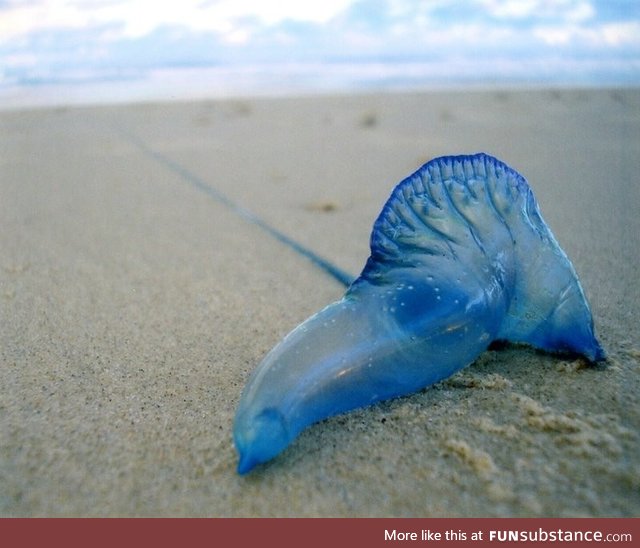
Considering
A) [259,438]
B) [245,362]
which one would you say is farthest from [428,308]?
[245,362]

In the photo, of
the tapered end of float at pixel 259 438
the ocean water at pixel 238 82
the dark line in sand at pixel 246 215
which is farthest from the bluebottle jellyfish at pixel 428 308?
the ocean water at pixel 238 82

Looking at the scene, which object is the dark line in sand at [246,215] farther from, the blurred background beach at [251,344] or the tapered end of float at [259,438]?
the tapered end of float at [259,438]

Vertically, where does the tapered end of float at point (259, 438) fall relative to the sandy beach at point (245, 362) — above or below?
above

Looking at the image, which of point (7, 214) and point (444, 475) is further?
point (7, 214)

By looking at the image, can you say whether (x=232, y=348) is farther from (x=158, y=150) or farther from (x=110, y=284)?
(x=158, y=150)

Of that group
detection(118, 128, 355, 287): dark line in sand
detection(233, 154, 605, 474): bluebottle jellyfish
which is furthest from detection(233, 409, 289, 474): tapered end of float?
detection(118, 128, 355, 287): dark line in sand
